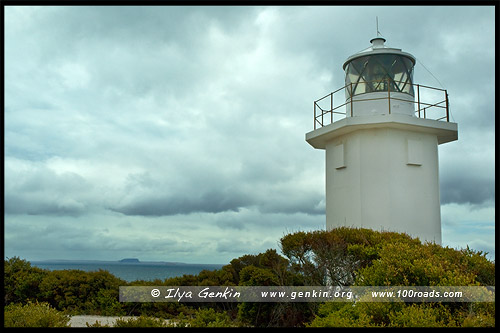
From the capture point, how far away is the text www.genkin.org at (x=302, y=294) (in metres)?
5.22

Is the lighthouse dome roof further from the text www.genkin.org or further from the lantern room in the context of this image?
the text www.genkin.org

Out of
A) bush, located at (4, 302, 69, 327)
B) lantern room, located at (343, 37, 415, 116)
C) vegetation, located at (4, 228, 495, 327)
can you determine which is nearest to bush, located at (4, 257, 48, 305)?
vegetation, located at (4, 228, 495, 327)

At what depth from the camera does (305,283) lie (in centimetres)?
779

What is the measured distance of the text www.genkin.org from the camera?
5.22 m

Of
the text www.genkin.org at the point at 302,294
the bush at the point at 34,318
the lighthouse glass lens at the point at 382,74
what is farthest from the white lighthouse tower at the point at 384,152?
the bush at the point at 34,318

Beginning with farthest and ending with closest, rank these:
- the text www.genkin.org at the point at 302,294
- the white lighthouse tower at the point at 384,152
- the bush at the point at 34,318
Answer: the white lighthouse tower at the point at 384,152, the bush at the point at 34,318, the text www.genkin.org at the point at 302,294

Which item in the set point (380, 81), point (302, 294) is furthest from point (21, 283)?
point (380, 81)

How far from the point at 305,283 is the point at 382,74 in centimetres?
599

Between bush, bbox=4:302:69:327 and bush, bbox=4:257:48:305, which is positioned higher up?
bush, bbox=4:302:69:327

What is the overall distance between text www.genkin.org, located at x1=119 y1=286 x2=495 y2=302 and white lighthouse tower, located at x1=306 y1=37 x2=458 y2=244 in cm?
324

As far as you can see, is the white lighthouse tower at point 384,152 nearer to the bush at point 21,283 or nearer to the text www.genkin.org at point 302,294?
the text www.genkin.org at point 302,294

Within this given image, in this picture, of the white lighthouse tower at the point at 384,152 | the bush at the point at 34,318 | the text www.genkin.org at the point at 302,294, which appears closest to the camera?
the text www.genkin.org at the point at 302,294

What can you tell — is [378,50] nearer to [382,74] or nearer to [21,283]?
[382,74]

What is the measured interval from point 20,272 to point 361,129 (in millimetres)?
8575
